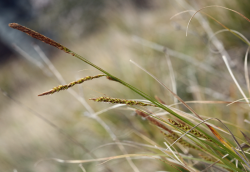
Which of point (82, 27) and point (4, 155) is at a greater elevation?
point (82, 27)

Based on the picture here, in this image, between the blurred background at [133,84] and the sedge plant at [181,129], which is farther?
the blurred background at [133,84]

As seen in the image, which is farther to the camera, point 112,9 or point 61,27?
point 61,27

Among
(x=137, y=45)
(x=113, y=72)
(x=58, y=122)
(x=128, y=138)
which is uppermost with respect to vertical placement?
(x=137, y=45)

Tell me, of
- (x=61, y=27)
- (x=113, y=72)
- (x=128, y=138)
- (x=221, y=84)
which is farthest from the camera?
(x=61, y=27)

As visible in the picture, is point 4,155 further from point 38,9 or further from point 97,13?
point 38,9

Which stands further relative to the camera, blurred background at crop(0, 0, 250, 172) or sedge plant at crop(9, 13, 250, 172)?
blurred background at crop(0, 0, 250, 172)

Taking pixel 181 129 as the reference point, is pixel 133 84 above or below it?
below

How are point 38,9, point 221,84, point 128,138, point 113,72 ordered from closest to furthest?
point 128,138 → point 221,84 → point 113,72 → point 38,9

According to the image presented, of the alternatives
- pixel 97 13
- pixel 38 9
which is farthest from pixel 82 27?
pixel 38 9

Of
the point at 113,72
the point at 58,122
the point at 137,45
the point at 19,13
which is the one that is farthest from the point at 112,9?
the point at 19,13

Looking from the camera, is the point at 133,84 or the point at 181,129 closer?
the point at 181,129
